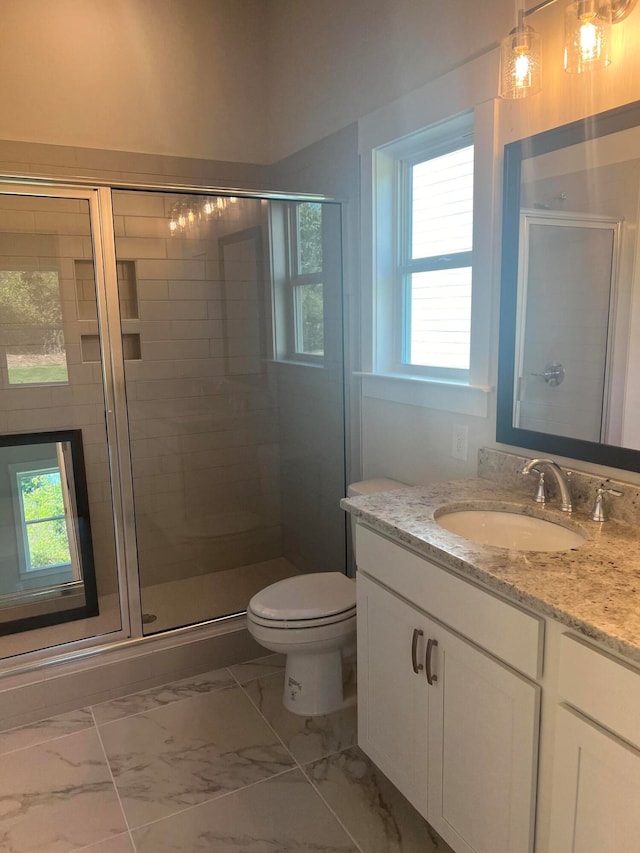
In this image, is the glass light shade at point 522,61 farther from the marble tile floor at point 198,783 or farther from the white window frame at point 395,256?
the marble tile floor at point 198,783

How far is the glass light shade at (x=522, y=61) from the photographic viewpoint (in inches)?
60.7

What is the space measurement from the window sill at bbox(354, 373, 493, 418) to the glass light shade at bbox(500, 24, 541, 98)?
0.86 m

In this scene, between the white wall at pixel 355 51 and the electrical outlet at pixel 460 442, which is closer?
the white wall at pixel 355 51

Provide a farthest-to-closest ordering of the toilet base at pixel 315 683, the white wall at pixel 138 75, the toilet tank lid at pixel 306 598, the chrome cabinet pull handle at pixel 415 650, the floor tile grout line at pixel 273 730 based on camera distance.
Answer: the white wall at pixel 138 75 → the toilet base at pixel 315 683 → the toilet tank lid at pixel 306 598 → the floor tile grout line at pixel 273 730 → the chrome cabinet pull handle at pixel 415 650

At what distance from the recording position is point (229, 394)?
3203 millimetres

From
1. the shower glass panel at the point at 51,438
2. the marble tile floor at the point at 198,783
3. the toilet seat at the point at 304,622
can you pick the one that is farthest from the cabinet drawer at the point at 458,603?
the shower glass panel at the point at 51,438

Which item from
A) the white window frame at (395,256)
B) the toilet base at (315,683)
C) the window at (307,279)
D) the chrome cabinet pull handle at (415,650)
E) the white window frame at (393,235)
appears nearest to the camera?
the chrome cabinet pull handle at (415,650)

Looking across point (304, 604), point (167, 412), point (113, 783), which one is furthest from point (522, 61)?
point (113, 783)

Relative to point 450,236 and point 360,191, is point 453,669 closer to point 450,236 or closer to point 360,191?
point 450,236

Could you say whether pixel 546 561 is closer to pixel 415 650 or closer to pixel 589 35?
pixel 415 650

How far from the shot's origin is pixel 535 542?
1726 mm

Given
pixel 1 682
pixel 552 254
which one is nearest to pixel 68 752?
pixel 1 682

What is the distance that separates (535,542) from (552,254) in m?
0.81

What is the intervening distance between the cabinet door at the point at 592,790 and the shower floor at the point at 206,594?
1.82m
